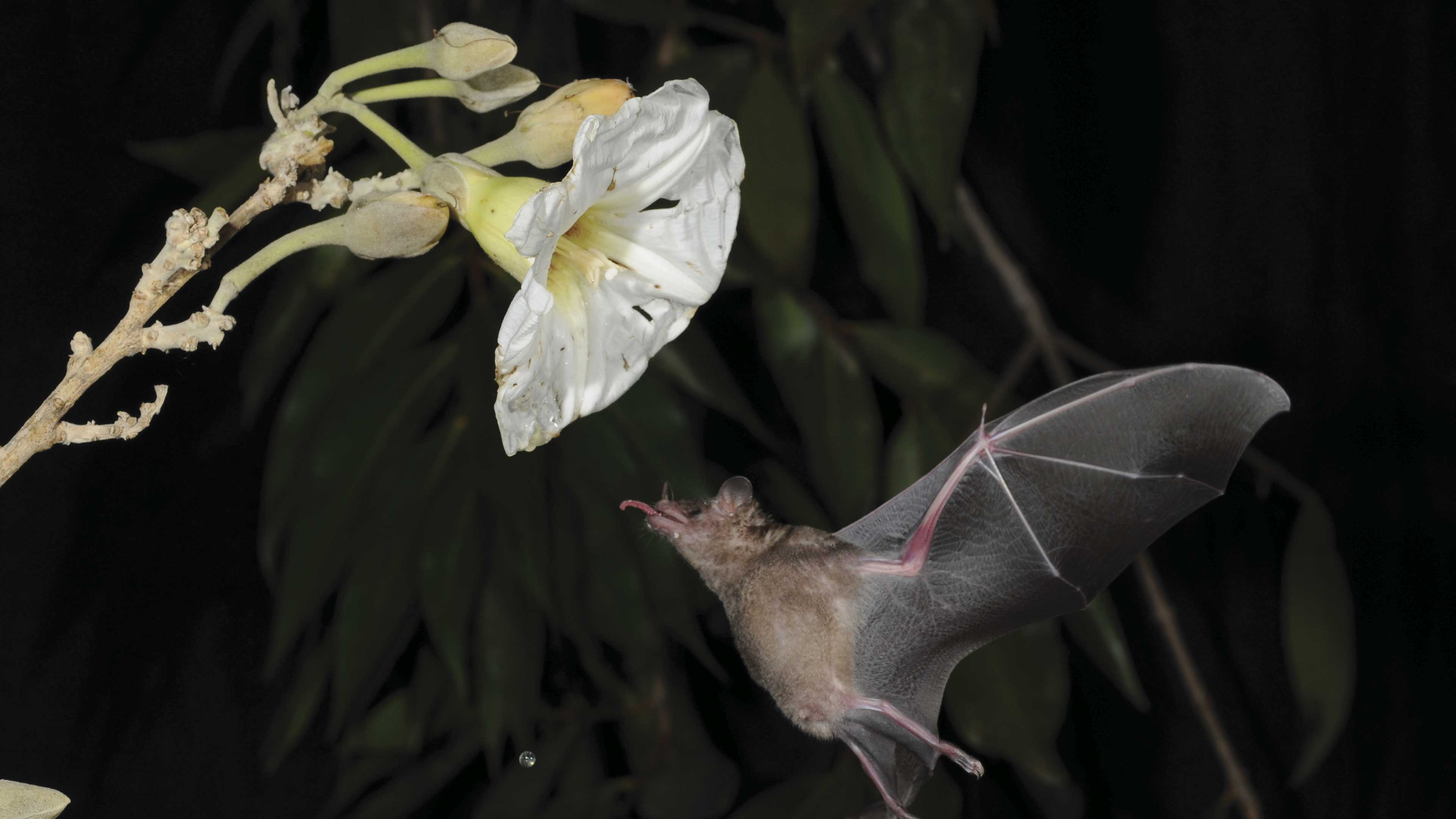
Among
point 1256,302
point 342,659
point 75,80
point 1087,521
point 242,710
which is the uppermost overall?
point 75,80

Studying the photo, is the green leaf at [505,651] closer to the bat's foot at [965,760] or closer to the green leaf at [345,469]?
the green leaf at [345,469]

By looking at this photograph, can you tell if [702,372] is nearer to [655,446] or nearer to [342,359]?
[655,446]

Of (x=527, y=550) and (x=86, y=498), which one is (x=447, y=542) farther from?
(x=86, y=498)

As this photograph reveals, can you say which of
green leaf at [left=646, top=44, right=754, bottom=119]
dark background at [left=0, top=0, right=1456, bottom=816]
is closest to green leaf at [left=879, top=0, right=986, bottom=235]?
green leaf at [left=646, top=44, right=754, bottom=119]

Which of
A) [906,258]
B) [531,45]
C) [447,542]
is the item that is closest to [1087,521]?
[906,258]

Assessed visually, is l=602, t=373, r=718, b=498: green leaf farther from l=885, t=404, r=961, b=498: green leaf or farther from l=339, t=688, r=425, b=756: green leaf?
l=339, t=688, r=425, b=756: green leaf

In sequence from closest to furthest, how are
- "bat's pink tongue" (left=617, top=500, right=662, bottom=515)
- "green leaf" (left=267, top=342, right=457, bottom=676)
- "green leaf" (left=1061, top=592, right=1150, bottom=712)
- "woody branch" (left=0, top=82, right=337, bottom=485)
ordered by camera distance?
1. "woody branch" (left=0, top=82, right=337, bottom=485)
2. "bat's pink tongue" (left=617, top=500, right=662, bottom=515)
3. "green leaf" (left=267, top=342, right=457, bottom=676)
4. "green leaf" (left=1061, top=592, right=1150, bottom=712)

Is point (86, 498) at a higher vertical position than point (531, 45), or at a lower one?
lower
